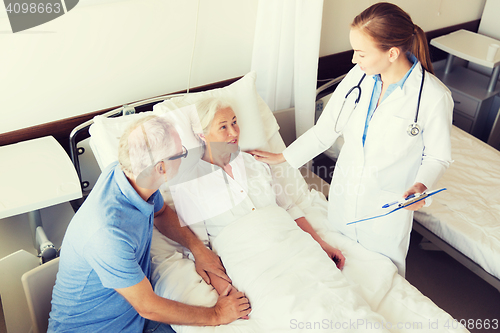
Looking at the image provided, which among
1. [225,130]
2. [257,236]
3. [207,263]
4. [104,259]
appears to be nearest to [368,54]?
[225,130]

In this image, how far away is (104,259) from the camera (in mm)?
1172

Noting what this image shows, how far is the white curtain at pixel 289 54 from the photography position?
2088 millimetres

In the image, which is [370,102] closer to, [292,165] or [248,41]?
[292,165]

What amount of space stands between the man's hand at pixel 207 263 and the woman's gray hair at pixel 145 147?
484 mm

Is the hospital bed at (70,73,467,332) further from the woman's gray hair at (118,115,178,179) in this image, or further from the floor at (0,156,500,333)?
the floor at (0,156,500,333)

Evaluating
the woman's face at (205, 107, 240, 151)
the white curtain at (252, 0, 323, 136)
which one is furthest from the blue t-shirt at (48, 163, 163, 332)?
the white curtain at (252, 0, 323, 136)

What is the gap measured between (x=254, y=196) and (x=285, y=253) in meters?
0.32

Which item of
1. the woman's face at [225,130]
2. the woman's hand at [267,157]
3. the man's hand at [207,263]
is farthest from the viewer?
the woman's hand at [267,157]

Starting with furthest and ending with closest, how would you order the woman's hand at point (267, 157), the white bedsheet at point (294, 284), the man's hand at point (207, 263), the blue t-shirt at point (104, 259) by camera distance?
the woman's hand at point (267, 157) → the man's hand at point (207, 263) → the white bedsheet at point (294, 284) → the blue t-shirt at point (104, 259)

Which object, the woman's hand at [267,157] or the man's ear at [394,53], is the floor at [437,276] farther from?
the man's ear at [394,53]

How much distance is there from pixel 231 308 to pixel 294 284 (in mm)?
231

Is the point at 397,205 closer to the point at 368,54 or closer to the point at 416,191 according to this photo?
the point at 416,191

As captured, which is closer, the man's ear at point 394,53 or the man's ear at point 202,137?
the man's ear at point 394,53

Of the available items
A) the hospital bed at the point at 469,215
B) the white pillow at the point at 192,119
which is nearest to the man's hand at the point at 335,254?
the white pillow at the point at 192,119
